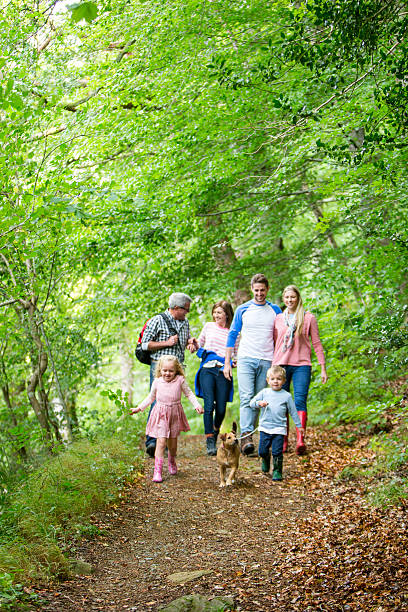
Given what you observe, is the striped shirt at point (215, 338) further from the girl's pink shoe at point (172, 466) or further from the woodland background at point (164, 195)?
the girl's pink shoe at point (172, 466)

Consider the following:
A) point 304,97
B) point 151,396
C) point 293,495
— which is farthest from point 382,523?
point 304,97

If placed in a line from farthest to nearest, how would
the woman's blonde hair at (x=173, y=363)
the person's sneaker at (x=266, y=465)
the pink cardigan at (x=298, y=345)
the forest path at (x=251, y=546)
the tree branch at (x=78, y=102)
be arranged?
1. the tree branch at (x=78, y=102)
2. the pink cardigan at (x=298, y=345)
3. the person's sneaker at (x=266, y=465)
4. the woman's blonde hair at (x=173, y=363)
5. the forest path at (x=251, y=546)

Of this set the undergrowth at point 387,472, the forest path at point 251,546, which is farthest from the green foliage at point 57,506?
the undergrowth at point 387,472

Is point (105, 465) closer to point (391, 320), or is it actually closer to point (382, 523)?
point (382, 523)

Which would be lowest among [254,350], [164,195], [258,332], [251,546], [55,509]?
[251,546]

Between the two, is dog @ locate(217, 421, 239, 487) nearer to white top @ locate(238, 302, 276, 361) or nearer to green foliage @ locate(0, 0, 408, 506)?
white top @ locate(238, 302, 276, 361)

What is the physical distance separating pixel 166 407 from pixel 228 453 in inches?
34.8

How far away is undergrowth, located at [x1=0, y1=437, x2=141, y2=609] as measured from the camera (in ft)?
13.4

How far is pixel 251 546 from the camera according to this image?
15.9ft

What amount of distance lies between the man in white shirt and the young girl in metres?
0.90

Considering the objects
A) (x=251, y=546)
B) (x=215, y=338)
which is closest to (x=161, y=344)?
(x=215, y=338)

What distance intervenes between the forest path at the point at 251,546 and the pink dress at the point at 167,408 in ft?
2.05

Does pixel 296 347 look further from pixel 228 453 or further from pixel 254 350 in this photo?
pixel 228 453

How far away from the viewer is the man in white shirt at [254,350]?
24.0ft
